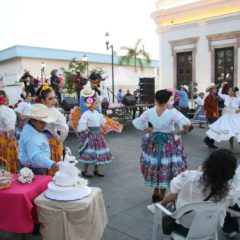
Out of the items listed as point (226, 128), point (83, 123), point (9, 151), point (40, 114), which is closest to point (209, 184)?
point (40, 114)

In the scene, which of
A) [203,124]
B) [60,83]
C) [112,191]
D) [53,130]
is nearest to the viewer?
[53,130]

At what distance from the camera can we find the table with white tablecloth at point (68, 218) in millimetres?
2738

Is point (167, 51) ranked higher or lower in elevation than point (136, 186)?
higher

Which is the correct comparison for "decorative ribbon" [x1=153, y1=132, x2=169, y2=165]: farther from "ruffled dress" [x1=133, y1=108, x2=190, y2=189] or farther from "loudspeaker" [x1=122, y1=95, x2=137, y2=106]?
"loudspeaker" [x1=122, y1=95, x2=137, y2=106]

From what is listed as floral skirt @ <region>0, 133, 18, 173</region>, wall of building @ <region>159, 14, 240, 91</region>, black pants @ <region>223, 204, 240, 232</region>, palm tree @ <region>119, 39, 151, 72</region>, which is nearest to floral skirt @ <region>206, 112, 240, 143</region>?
black pants @ <region>223, 204, 240, 232</region>

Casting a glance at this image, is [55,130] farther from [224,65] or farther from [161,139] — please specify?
[224,65]

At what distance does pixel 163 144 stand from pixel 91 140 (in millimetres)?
1950

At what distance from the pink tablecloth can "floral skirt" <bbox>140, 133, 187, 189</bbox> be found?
1.96 meters

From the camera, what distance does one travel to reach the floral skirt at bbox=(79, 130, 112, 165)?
238 inches

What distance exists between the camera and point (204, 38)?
64.6 feet

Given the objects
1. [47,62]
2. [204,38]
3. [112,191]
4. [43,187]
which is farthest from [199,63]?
[43,187]

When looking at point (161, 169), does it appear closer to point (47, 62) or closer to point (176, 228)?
point (176, 228)

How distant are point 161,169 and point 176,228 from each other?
5.53ft

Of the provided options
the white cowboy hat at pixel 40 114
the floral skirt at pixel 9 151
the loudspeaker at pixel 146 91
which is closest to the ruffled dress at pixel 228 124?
the floral skirt at pixel 9 151
